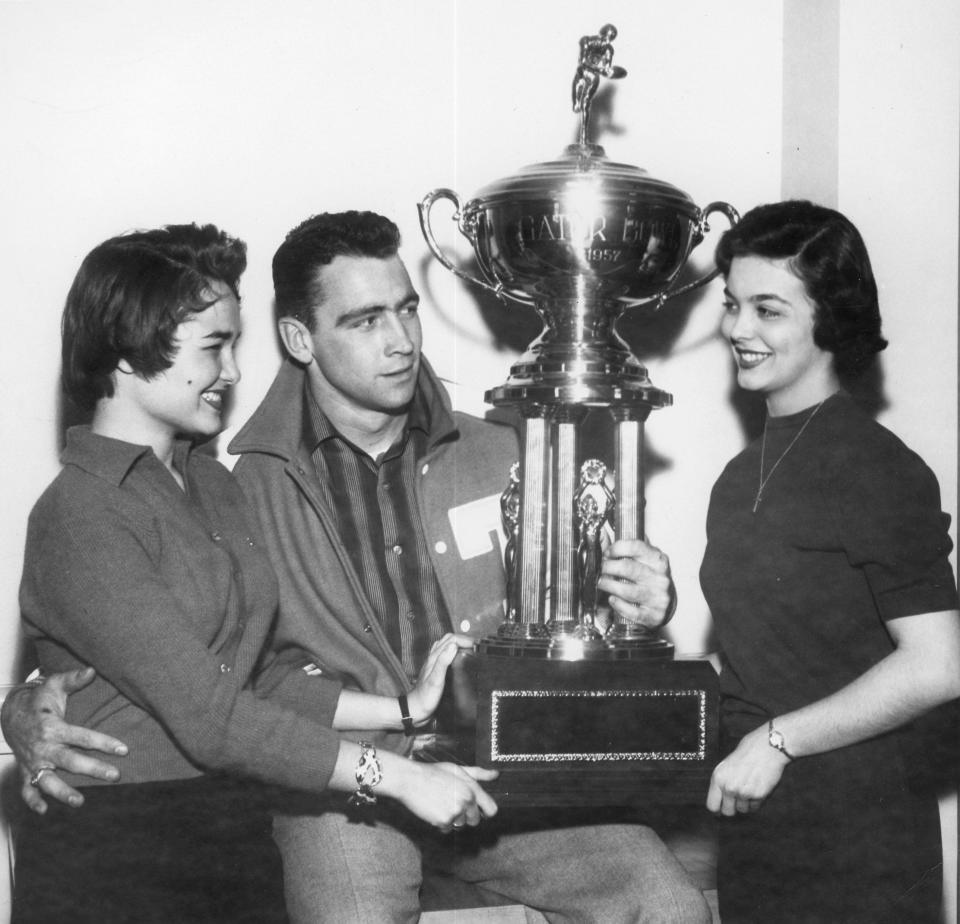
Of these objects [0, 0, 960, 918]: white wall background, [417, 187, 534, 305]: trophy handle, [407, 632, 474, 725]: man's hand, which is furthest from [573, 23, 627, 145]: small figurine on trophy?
[407, 632, 474, 725]: man's hand

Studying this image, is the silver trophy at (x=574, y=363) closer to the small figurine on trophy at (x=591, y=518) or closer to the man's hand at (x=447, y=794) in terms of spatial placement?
the small figurine on trophy at (x=591, y=518)

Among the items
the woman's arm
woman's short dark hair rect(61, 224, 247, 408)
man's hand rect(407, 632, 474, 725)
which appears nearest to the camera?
the woman's arm

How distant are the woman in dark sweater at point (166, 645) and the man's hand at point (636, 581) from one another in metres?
0.25

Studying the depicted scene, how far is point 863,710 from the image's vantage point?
1404 mm

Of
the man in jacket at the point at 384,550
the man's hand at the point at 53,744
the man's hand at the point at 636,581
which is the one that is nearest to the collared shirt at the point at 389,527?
the man in jacket at the point at 384,550

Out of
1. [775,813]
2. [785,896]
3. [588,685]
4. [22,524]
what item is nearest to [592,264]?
[588,685]

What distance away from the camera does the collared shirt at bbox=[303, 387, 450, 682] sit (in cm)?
179

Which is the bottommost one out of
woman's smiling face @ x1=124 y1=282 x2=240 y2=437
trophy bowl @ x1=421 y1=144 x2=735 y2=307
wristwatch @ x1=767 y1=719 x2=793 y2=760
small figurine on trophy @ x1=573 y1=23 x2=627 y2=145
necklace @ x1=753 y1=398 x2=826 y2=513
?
wristwatch @ x1=767 y1=719 x2=793 y2=760

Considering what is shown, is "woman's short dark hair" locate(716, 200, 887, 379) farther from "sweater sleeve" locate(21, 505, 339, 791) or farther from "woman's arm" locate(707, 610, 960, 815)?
"sweater sleeve" locate(21, 505, 339, 791)

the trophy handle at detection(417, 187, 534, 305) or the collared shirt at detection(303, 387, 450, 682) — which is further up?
A: the trophy handle at detection(417, 187, 534, 305)

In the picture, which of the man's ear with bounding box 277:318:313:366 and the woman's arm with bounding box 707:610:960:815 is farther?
the man's ear with bounding box 277:318:313:366

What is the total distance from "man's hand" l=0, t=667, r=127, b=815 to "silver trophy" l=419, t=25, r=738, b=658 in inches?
19.9

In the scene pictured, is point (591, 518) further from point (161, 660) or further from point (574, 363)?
point (161, 660)

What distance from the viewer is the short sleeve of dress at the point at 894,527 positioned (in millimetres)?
1392
